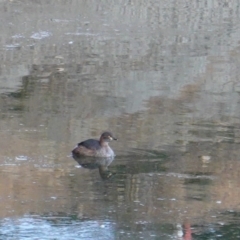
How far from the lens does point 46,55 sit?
19156 mm

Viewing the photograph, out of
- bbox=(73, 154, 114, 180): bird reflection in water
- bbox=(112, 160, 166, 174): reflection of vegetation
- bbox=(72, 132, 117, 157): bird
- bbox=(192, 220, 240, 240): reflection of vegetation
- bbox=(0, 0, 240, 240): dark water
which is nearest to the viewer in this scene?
bbox=(192, 220, 240, 240): reflection of vegetation

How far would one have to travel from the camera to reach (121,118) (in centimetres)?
1375

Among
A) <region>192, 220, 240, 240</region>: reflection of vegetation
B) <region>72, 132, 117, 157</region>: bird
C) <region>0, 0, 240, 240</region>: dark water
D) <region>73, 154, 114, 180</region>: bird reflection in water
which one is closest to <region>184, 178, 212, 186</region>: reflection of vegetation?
<region>0, 0, 240, 240</region>: dark water

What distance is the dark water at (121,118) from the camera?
9.20 metres

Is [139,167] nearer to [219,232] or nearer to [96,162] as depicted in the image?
[96,162]

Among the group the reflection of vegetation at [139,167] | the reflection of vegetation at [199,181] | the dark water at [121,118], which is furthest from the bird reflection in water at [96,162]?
the reflection of vegetation at [199,181]

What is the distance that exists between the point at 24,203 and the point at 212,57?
10.9 m

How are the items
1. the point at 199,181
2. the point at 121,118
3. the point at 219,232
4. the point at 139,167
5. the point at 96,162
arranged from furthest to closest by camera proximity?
the point at 121,118 < the point at 96,162 < the point at 139,167 < the point at 199,181 < the point at 219,232

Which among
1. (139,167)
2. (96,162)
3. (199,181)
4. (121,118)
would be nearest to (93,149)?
(96,162)

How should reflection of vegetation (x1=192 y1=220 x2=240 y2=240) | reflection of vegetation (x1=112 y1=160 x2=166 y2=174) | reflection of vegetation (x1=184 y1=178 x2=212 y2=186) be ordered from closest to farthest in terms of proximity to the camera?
reflection of vegetation (x1=192 y1=220 x2=240 y2=240), reflection of vegetation (x1=184 y1=178 x2=212 y2=186), reflection of vegetation (x1=112 y1=160 x2=166 y2=174)

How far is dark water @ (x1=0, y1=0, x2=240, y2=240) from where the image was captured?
9.20 metres

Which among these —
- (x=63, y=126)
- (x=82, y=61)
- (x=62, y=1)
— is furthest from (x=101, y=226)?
(x=62, y=1)

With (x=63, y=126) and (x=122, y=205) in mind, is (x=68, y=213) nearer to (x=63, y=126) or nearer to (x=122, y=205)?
(x=122, y=205)

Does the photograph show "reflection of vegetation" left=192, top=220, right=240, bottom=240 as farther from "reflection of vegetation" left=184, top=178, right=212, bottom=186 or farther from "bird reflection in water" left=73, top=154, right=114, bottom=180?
"bird reflection in water" left=73, top=154, right=114, bottom=180
